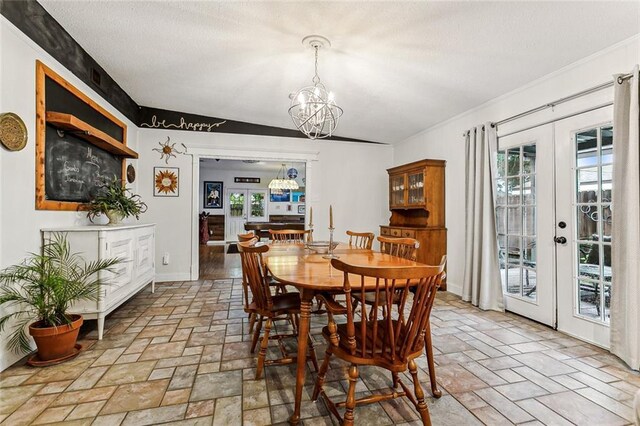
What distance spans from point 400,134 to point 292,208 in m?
6.81

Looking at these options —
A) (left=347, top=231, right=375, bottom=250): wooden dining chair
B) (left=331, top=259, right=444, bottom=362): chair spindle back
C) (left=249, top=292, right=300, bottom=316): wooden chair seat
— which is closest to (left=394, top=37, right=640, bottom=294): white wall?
(left=347, top=231, right=375, bottom=250): wooden dining chair

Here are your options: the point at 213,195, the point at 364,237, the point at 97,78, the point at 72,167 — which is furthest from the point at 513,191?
A: the point at 213,195

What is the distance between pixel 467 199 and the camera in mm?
3832

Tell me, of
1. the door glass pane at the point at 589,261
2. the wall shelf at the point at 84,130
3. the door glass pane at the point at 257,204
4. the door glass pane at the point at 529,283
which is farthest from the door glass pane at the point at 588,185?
the door glass pane at the point at 257,204

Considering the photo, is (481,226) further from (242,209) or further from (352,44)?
(242,209)

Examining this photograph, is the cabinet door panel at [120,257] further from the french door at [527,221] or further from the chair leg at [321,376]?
the french door at [527,221]

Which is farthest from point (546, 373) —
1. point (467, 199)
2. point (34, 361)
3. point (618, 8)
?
point (34, 361)

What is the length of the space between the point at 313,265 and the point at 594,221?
2.50m

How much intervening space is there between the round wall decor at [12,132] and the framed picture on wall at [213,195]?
8224mm

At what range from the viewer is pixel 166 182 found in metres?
4.74

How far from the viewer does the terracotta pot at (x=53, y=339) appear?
2145 millimetres

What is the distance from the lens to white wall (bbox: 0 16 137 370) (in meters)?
2.05

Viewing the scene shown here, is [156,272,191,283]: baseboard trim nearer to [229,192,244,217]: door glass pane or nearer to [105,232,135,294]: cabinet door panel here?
[105,232,135,294]: cabinet door panel

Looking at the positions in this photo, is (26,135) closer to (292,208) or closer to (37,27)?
(37,27)
